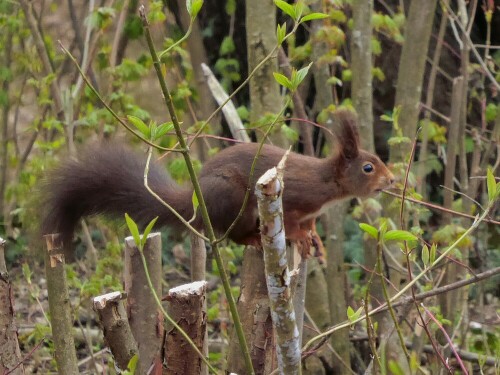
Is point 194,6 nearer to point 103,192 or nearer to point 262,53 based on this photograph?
point 103,192

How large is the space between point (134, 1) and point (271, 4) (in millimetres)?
855

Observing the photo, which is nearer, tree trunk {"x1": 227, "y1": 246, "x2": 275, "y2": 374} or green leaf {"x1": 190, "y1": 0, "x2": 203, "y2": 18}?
green leaf {"x1": 190, "y1": 0, "x2": 203, "y2": 18}

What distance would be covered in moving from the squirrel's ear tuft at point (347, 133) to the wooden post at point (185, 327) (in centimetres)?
111

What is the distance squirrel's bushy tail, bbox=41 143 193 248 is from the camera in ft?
7.65

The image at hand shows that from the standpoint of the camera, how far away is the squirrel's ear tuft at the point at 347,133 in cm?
265

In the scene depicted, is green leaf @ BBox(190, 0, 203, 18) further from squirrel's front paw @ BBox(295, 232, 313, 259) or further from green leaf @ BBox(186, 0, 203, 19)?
squirrel's front paw @ BBox(295, 232, 313, 259)

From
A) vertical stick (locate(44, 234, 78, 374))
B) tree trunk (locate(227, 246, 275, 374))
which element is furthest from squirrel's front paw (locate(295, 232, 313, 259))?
vertical stick (locate(44, 234, 78, 374))

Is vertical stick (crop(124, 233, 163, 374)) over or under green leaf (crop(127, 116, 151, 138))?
under

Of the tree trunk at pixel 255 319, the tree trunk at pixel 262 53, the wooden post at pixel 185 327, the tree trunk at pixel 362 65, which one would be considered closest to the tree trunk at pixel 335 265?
the tree trunk at pixel 362 65

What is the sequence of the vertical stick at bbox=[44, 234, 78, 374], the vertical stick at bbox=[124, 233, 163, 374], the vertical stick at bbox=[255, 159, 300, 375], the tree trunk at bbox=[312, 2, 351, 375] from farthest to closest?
the tree trunk at bbox=[312, 2, 351, 375] → the vertical stick at bbox=[44, 234, 78, 374] → the vertical stick at bbox=[124, 233, 163, 374] → the vertical stick at bbox=[255, 159, 300, 375]

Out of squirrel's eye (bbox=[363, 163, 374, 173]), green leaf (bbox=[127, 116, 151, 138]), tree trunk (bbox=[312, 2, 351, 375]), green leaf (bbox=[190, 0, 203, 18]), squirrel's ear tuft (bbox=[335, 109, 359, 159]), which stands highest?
green leaf (bbox=[190, 0, 203, 18])

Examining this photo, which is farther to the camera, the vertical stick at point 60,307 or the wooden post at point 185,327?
the vertical stick at point 60,307

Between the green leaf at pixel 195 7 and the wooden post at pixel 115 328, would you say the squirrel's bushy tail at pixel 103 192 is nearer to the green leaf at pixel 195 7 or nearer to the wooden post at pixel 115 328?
the wooden post at pixel 115 328

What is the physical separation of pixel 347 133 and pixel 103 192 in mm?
788
